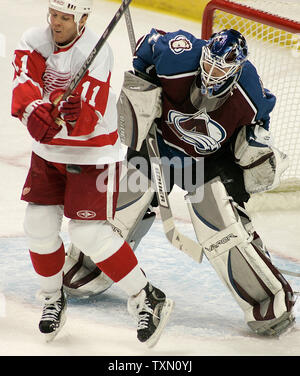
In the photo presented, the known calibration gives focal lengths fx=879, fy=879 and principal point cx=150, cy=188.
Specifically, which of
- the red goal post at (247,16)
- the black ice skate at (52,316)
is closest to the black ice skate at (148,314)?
the black ice skate at (52,316)

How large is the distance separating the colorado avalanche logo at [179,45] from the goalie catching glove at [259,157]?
12.1 inches

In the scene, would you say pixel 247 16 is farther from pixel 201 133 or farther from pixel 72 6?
pixel 72 6

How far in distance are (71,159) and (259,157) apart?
2.13 ft

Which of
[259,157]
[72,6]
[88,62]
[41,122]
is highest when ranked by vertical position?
[72,6]

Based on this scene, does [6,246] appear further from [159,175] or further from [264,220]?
[264,220]

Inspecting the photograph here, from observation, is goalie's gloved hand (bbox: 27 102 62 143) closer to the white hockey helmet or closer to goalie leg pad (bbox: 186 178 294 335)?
the white hockey helmet

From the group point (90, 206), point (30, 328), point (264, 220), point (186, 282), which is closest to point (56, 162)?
point (90, 206)

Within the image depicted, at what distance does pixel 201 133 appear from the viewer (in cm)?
271

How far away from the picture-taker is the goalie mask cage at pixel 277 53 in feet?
11.9

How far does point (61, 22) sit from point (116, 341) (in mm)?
951

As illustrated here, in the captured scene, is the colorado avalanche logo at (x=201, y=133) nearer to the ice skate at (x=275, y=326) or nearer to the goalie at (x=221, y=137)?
the goalie at (x=221, y=137)

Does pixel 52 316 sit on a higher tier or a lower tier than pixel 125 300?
higher

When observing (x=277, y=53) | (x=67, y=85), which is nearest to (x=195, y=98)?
(x=67, y=85)

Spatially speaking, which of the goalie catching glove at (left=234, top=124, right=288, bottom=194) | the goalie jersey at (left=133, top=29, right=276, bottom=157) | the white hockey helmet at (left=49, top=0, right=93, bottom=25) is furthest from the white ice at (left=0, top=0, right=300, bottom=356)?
the white hockey helmet at (left=49, top=0, right=93, bottom=25)
